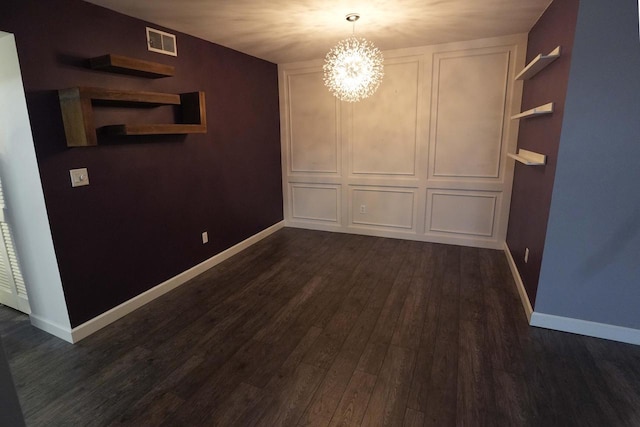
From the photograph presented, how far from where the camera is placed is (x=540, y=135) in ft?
8.61

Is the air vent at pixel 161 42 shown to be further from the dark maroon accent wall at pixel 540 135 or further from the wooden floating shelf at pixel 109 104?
the dark maroon accent wall at pixel 540 135

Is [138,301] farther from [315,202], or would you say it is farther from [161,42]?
[315,202]

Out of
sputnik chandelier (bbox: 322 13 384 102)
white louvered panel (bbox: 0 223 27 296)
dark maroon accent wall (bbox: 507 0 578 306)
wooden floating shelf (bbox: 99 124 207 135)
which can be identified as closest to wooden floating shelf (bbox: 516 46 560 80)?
dark maroon accent wall (bbox: 507 0 578 306)

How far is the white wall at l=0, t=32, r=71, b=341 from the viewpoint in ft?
6.61

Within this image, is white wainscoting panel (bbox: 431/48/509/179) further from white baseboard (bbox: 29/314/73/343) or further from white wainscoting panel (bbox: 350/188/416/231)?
white baseboard (bbox: 29/314/73/343)

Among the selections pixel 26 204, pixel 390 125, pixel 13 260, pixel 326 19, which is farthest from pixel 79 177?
pixel 390 125

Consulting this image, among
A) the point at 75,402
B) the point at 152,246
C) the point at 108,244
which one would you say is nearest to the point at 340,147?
the point at 152,246

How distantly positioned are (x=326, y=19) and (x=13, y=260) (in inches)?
124

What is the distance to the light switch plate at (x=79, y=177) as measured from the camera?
2.24 m

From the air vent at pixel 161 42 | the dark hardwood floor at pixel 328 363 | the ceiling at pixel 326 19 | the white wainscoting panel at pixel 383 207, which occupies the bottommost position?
the dark hardwood floor at pixel 328 363

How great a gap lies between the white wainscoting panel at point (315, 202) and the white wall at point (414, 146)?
2cm

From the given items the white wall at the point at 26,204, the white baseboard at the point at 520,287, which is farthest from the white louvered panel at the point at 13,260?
the white baseboard at the point at 520,287

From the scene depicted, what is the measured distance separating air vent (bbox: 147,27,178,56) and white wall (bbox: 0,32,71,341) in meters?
1.00

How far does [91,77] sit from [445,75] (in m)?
3.43
